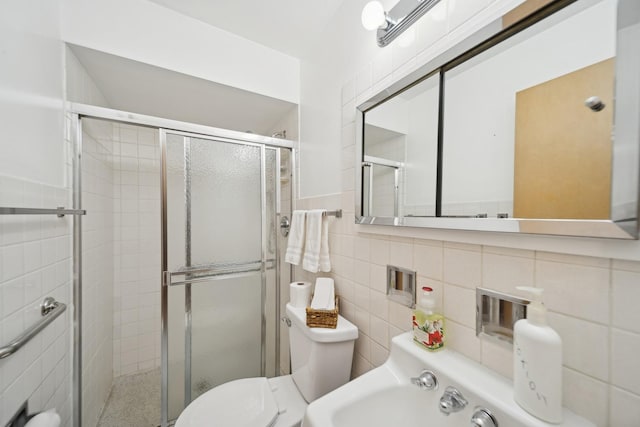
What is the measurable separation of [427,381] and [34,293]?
1374mm

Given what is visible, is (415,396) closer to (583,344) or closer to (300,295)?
(583,344)

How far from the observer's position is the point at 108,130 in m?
1.90

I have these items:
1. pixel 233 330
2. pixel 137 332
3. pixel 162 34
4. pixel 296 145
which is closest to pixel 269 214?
pixel 296 145

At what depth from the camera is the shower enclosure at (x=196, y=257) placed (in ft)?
4.18

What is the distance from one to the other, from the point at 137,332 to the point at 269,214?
67.3 inches

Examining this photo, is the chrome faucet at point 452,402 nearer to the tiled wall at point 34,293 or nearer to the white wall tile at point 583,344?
the white wall tile at point 583,344

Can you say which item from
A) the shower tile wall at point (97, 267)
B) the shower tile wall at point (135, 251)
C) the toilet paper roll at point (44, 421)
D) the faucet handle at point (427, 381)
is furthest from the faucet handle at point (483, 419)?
the shower tile wall at point (135, 251)

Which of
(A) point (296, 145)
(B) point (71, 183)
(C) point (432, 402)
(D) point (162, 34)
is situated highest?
(D) point (162, 34)

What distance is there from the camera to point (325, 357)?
3.25 feet

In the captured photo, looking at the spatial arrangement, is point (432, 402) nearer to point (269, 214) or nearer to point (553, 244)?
point (553, 244)

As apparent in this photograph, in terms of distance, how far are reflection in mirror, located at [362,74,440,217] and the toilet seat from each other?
904mm

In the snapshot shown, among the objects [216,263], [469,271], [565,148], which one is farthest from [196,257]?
[565,148]

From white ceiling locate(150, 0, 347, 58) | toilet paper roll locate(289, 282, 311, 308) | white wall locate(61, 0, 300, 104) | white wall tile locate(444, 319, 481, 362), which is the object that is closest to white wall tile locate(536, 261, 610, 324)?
white wall tile locate(444, 319, 481, 362)

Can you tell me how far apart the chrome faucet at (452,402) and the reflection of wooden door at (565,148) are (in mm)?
458
